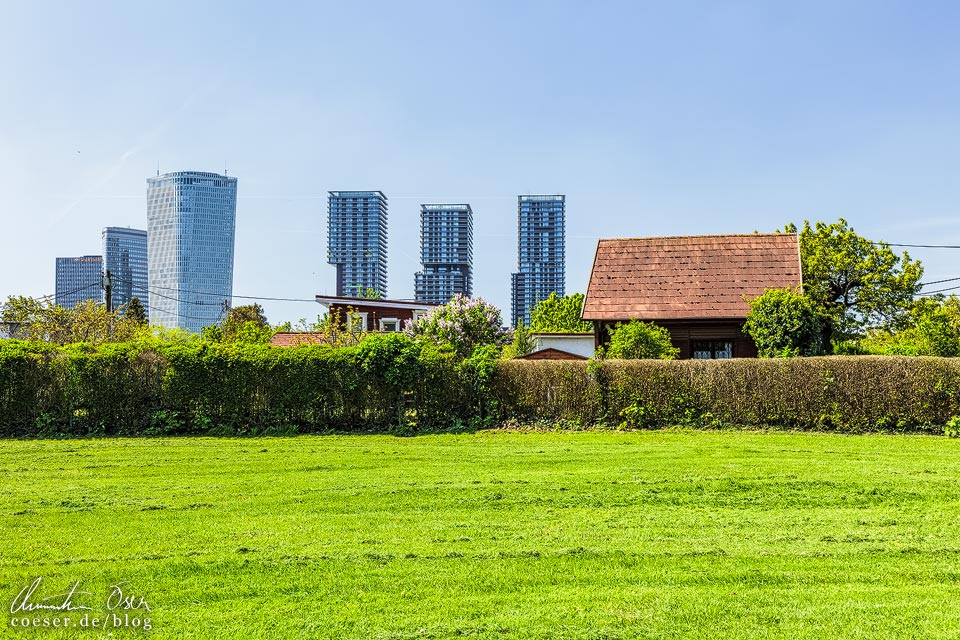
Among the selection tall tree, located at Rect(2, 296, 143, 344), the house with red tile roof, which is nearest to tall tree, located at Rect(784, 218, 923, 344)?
the house with red tile roof

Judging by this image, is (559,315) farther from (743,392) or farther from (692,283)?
(743,392)

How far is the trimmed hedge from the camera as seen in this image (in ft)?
54.5

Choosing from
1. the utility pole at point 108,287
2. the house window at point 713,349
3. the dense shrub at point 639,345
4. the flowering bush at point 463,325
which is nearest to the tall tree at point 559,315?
the flowering bush at point 463,325

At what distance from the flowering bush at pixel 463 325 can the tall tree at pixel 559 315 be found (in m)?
12.8

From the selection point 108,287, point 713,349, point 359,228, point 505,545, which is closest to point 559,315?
point 713,349

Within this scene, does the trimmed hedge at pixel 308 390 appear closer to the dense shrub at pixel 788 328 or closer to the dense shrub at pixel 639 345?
the dense shrub at pixel 639 345

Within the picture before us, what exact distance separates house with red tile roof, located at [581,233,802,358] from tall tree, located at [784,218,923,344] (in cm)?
424

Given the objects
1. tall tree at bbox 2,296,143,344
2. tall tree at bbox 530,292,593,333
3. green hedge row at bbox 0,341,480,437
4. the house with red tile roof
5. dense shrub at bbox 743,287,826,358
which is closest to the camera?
green hedge row at bbox 0,341,480,437

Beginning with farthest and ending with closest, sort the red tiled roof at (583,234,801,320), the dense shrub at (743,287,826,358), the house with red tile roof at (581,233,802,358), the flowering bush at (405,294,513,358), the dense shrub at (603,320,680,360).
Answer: the flowering bush at (405,294,513,358) < the red tiled roof at (583,234,801,320) < the house with red tile roof at (581,233,802,358) < the dense shrub at (603,320,680,360) < the dense shrub at (743,287,826,358)

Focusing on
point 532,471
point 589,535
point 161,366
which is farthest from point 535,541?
point 161,366

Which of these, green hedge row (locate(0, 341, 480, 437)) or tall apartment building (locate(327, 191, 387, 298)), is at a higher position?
tall apartment building (locate(327, 191, 387, 298))

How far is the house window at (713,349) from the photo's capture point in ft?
76.4

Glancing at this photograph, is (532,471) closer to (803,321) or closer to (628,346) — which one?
(628,346)

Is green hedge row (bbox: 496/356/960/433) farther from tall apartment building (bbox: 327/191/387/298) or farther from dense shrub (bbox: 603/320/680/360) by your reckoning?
tall apartment building (bbox: 327/191/387/298)
